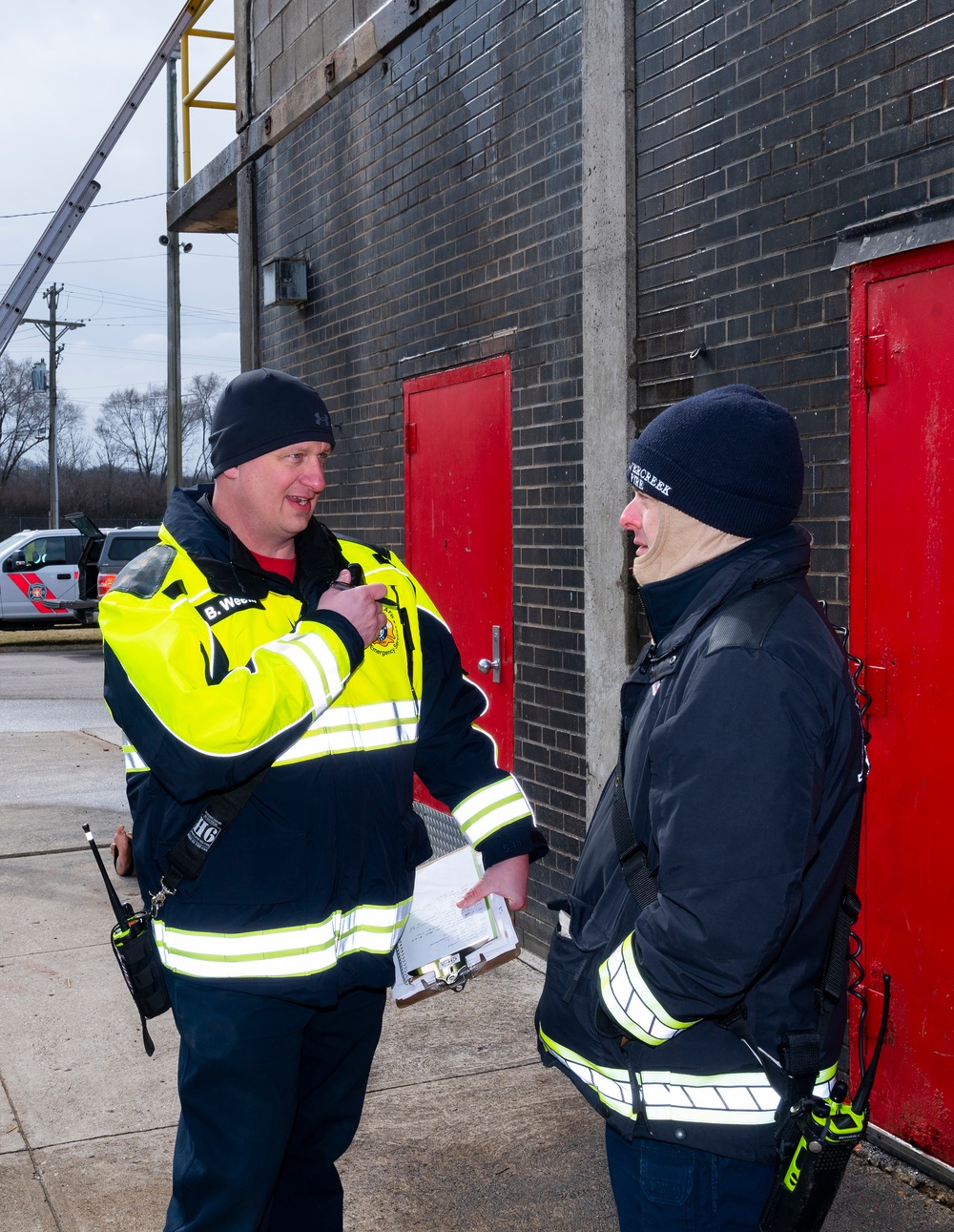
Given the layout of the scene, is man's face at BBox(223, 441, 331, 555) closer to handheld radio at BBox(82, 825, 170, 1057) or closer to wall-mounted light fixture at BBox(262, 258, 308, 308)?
handheld radio at BBox(82, 825, 170, 1057)

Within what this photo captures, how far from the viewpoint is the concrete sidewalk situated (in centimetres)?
341

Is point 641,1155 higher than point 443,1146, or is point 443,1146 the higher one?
point 641,1155

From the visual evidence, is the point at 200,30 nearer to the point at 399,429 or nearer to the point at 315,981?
the point at 399,429

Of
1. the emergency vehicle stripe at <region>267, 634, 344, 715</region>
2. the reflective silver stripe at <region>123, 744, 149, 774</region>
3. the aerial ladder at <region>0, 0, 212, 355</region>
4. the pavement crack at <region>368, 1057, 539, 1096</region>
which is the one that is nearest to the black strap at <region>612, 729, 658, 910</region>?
the emergency vehicle stripe at <region>267, 634, 344, 715</region>

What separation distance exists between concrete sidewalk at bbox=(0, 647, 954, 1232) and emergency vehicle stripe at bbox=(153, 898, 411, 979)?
1.26m

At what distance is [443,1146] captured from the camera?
12.4 feet

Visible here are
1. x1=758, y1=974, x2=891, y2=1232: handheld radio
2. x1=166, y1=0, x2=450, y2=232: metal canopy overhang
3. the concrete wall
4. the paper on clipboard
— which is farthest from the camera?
the concrete wall

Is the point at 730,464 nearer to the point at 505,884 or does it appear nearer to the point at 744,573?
the point at 744,573

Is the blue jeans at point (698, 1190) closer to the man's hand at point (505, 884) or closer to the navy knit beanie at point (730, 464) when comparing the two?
the man's hand at point (505, 884)

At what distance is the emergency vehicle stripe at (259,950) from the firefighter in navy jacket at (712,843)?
0.55 metres

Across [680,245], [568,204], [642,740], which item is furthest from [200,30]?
[642,740]

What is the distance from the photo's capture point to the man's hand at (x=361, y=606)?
253 cm

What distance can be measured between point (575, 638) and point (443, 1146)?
218 centimetres

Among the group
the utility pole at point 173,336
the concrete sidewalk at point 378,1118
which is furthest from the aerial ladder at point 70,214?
the concrete sidewalk at point 378,1118
